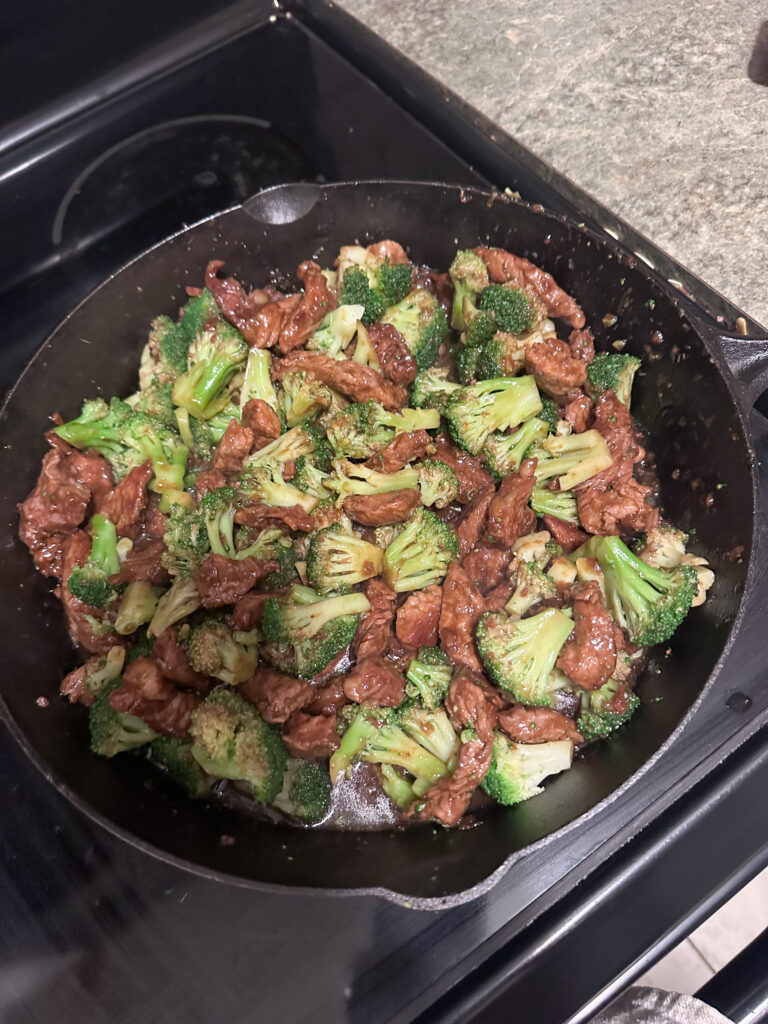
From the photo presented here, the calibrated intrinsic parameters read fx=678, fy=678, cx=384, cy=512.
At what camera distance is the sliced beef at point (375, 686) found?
61.3 inches

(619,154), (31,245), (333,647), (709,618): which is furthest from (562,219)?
(31,245)

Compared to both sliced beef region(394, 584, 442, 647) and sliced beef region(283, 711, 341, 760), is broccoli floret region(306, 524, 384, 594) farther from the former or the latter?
sliced beef region(283, 711, 341, 760)

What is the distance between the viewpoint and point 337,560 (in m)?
1.66

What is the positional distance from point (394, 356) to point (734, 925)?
212cm

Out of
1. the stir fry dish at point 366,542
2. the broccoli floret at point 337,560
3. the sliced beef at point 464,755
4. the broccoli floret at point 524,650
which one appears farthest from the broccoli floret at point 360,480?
the sliced beef at point 464,755

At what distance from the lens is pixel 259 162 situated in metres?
2.45

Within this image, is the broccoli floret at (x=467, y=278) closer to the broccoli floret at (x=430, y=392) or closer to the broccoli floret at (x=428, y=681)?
the broccoli floret at (x=430, y=392)

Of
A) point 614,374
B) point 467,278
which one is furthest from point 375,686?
point 467,278

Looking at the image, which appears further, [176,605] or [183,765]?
[176,605]

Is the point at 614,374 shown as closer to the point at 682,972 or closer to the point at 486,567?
the point at 486,567

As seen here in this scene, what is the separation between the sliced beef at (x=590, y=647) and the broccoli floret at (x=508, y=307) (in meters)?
0.77

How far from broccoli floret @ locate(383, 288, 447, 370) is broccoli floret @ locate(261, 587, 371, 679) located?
770mm

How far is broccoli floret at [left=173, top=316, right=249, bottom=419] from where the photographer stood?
1.89 meters

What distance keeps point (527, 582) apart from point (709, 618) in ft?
1.35
